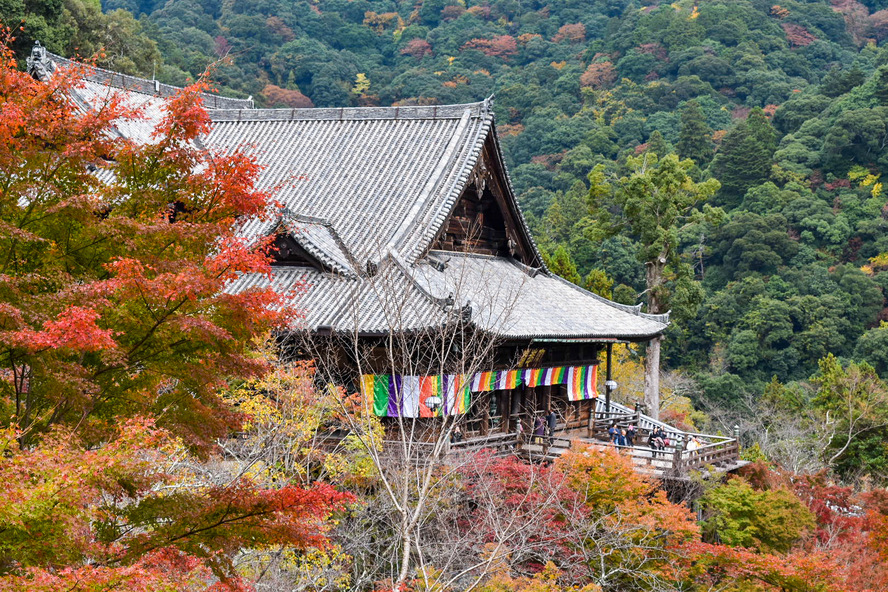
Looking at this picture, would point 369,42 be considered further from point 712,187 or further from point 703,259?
point 712,187

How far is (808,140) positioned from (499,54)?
3651 centimetres

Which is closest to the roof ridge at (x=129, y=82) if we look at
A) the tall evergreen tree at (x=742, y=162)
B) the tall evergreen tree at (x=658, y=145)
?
the tall evergreen tree at (x=742, y=162)

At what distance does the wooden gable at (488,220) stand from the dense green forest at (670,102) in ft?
38.7

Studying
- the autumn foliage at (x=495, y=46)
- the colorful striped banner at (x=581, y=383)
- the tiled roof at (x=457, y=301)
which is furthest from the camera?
the autumn foliage at (x=495, y=46)

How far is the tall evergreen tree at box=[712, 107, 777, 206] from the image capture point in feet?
202

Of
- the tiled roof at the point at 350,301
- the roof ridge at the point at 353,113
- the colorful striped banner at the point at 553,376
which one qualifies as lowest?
the colorful striped banner at the point at 553,376

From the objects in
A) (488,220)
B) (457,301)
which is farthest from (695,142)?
(457,301)

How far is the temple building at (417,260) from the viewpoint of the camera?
17297 millimetres

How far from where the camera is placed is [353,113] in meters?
25.0

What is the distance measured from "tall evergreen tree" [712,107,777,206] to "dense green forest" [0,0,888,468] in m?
0.14

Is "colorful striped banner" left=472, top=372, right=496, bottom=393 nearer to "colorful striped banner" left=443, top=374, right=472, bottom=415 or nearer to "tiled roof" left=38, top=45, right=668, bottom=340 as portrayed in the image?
"colorful striped banner" left=443, top=374, right=472, bottom=415

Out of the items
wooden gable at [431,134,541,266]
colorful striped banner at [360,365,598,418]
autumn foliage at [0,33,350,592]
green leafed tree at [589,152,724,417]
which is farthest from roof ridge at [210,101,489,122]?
autumn foliage at [0,33,350,592]

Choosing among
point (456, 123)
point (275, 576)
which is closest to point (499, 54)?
point (456, 123)

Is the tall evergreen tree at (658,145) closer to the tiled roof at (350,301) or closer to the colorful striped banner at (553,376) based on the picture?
the colorful striped banner at (553,376)
